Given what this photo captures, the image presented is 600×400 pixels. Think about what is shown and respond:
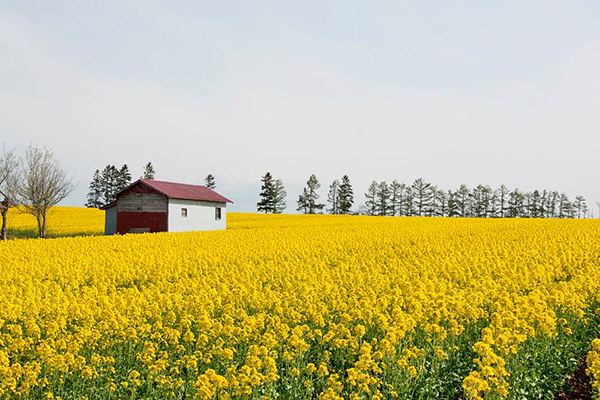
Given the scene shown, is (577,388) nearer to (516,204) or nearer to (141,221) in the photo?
(141,221)

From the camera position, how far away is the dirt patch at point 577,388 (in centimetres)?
741

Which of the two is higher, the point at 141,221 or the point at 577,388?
the point at 141,221

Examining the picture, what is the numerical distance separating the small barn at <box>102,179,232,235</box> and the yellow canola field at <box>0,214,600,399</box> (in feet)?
65.2

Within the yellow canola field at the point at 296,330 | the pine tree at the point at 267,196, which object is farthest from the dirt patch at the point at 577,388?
the pine tree at the point at 267,196

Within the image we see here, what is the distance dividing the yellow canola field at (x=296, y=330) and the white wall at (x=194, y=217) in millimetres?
20194

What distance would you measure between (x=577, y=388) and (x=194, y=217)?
35982 mm

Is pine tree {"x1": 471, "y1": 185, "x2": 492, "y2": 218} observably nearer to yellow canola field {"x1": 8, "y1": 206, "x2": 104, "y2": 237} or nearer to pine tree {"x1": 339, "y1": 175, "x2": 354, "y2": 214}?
pine tree {"x1": 339, "y1": 175, "x2": 354, "y2": 214}

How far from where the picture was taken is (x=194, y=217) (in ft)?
134

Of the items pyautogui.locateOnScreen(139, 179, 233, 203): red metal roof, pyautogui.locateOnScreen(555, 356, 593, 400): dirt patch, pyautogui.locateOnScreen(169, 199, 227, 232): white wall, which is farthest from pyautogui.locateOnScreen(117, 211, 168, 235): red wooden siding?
pyautogui.locateOnScreen(555, 356, 593, 400): dirt patch

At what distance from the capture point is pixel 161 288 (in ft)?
43.3

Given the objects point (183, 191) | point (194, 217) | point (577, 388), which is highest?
point (183, 191)

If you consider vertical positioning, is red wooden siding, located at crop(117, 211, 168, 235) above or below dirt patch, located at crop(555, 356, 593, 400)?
above

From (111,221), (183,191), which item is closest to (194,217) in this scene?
(183,191)

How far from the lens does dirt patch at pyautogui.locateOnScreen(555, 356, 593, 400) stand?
741 centimetres
